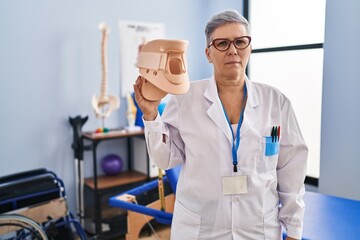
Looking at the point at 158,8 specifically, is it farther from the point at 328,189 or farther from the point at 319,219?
the point at 319,219

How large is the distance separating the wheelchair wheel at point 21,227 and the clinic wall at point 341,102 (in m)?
1.99

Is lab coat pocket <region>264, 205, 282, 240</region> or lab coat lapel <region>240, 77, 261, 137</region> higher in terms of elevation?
lab coat lapel <region>240, 77, 261, 137</region>

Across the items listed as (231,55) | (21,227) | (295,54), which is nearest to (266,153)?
(231,55)

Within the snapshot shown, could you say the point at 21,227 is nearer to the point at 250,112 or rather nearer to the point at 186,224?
the point at 186,224

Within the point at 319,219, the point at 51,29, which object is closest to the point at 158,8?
the point at 51,29

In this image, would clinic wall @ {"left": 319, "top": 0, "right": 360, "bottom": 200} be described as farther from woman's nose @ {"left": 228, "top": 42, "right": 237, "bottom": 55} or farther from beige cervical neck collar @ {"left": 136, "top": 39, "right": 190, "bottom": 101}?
beige cervical neck collar @ {"left": 136, "top": 39, "right": 190, "bottom": 101}

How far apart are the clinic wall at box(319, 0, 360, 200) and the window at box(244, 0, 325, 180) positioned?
0.37 meters

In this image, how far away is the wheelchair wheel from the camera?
169cm

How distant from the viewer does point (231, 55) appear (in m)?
1.08

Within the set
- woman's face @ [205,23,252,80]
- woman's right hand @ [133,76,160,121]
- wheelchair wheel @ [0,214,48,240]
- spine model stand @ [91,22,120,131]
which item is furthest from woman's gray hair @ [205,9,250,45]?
spine model stand @ [91,22,120,131]

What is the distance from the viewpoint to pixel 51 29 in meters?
2.61

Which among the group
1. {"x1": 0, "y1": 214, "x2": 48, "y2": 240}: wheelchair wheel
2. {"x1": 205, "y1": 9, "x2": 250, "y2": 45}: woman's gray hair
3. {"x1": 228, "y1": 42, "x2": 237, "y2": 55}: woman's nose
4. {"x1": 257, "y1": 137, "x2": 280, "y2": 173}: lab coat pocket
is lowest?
{"x1": 0, "y1": 214, "x2": 48, "y2": 240}: wheelchair wheel

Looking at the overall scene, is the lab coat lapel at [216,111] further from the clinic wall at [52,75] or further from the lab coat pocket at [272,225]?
Answer: the clinic wall at [52,75]

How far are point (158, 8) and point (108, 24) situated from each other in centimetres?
61
